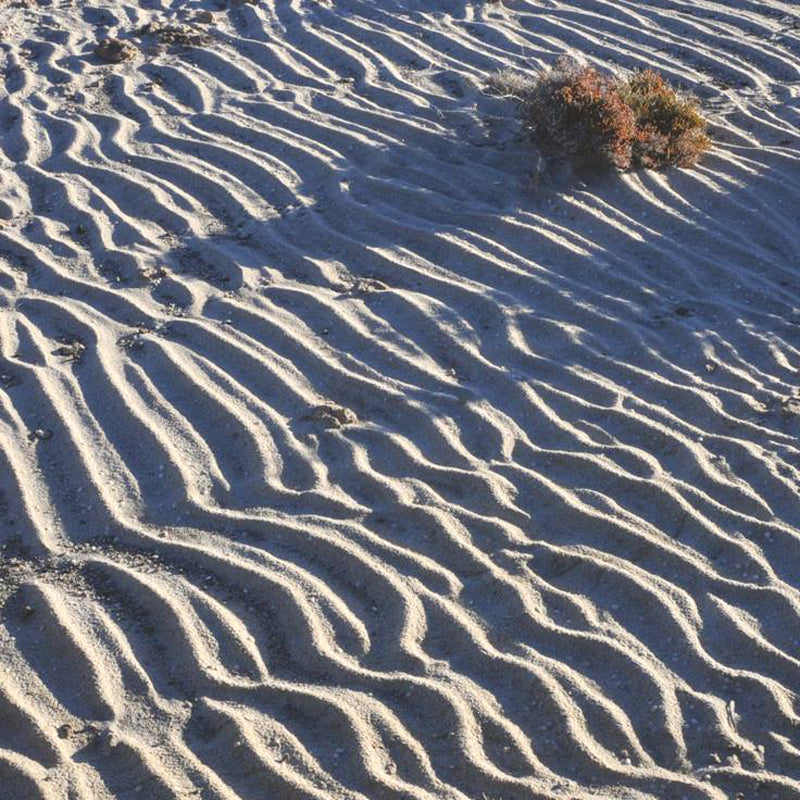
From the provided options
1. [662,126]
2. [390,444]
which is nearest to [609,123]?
[662,126]

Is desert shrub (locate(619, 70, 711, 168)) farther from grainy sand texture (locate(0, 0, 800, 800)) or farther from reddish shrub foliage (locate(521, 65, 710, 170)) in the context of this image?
grainy sand texture (locate(0, 0, 800, 800))

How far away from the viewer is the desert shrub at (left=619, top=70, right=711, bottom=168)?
675cm

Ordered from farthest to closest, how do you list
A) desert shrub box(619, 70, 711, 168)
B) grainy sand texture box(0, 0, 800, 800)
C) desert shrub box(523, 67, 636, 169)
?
desert shrub box(619, 70, 711, 168), desert shrub box(523, 67, 636, 169), grainy sand texture box(0, 0, 800, 800)

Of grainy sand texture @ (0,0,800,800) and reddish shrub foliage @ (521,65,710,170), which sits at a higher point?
reddish shrub foliage @ (521,65,710,170)

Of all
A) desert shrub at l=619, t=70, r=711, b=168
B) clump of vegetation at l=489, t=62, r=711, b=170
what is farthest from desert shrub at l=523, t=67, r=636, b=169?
desert shrub at l=619, t=70, r=711, b=168

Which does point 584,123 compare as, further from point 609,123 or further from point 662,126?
point 662,126

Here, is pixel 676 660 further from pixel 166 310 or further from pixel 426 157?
pixel 426 157

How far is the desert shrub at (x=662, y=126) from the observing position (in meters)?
6.75

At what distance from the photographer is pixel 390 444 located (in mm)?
4785

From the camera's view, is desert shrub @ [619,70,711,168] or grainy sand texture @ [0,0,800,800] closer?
grainy sand texture @ [0,0,800,800]

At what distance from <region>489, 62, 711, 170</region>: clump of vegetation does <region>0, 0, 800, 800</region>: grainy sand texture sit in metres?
0.18

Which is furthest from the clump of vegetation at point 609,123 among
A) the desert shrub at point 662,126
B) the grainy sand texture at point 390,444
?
the grainy sand texture at point 390,444

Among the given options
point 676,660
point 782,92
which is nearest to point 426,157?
point 782,92

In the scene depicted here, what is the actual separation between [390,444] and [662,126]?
339cm
